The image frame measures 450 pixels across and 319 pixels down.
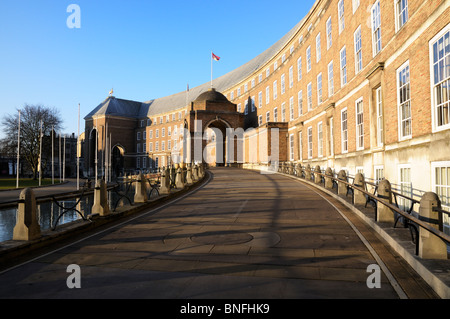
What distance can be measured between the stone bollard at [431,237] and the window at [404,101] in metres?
7.23

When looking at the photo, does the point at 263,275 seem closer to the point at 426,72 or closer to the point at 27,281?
the point at 27,281

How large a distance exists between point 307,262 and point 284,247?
3.25 ft

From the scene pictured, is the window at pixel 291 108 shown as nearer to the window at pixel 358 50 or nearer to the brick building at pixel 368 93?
the brick building at pixel 368 93

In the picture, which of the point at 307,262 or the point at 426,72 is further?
the point at 426,72

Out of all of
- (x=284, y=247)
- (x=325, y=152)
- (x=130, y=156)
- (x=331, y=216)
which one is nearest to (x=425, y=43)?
(x=331, y=216)

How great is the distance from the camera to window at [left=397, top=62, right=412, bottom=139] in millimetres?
11234

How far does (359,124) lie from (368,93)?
211 centimetres

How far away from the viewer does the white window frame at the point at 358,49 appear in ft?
55.9

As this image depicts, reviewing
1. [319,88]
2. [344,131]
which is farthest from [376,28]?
[319,88]

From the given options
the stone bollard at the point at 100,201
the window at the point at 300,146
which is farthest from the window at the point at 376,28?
the window at the point at 300,146

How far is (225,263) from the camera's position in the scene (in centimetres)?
534

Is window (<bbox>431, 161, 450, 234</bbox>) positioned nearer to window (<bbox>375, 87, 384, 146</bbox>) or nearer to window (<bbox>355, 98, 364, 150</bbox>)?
Result: window (<bbox>375, 87, 384, 146</bbox>)

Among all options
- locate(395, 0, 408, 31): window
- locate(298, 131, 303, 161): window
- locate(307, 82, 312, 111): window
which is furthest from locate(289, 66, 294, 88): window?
locate(395, 0, 408, 31): window

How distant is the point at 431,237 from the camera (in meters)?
4.86
